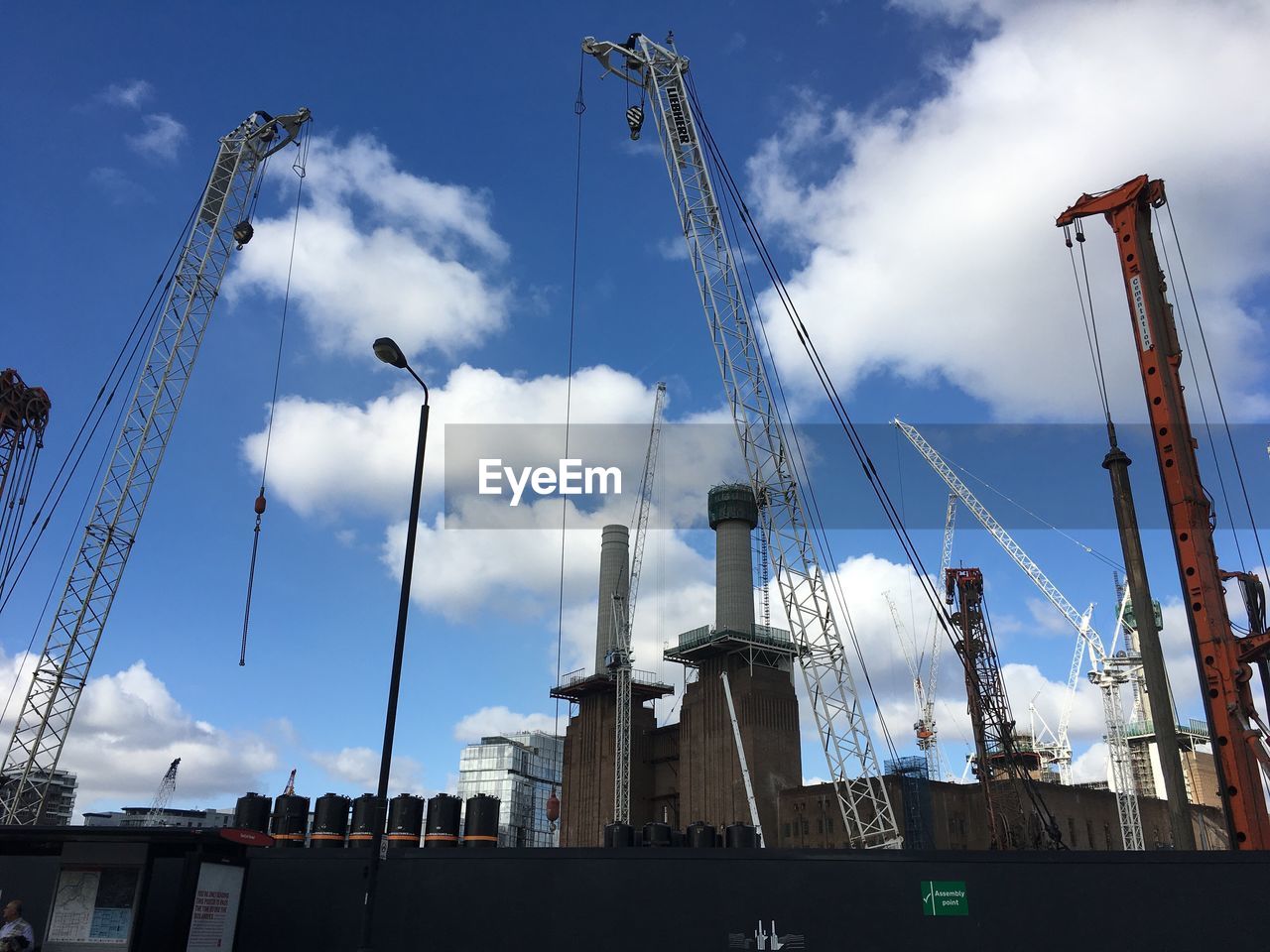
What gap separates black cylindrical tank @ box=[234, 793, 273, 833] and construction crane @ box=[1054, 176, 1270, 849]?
2714cm

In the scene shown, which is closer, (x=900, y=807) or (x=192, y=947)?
(x=192, y=947)

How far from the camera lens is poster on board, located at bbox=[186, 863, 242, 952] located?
67.0 ft

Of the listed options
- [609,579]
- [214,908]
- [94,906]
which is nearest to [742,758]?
[609,579]

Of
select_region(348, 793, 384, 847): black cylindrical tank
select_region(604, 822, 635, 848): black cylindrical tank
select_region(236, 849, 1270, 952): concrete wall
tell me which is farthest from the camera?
select_region(348, 793, 384, 847): black cylindrical tank

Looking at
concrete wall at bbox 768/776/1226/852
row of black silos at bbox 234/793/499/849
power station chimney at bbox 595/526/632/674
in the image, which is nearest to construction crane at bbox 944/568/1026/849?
concrete wall at bbox 768/776/1226/852

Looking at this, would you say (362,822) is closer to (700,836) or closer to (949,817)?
(700,836)

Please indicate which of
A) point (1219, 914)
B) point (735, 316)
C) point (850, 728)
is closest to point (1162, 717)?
point (1219, 914)

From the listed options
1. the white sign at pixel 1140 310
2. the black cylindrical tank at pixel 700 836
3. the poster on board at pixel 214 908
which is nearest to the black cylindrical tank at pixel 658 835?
the black cylindrical tank at pixel 700 836

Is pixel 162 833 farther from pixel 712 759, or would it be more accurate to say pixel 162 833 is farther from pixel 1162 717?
pixel 712 759

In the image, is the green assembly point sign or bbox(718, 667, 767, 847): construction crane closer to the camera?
the green assembly point sign

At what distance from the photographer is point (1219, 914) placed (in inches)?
816

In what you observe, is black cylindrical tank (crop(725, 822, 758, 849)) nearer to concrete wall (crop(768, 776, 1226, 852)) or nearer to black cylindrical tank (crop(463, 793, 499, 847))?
black cylindrical tank (crop(463, 793, 499, 847))

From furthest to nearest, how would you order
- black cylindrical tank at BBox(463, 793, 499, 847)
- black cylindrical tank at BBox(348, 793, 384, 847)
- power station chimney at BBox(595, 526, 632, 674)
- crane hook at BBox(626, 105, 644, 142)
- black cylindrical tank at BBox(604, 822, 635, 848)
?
power station chimney at BBox(595, 526, 632, 674)
crane hook at BBox(626, 105, 644, 142)
black cylindrical tank at BBox(348, 793, 384, 847)
black cylindrical tank at BBox(463, 793, 499, 847)
black cylindrical tank at BBox(604, 822, 635, 848)

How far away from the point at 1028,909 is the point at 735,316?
43.1 metres
